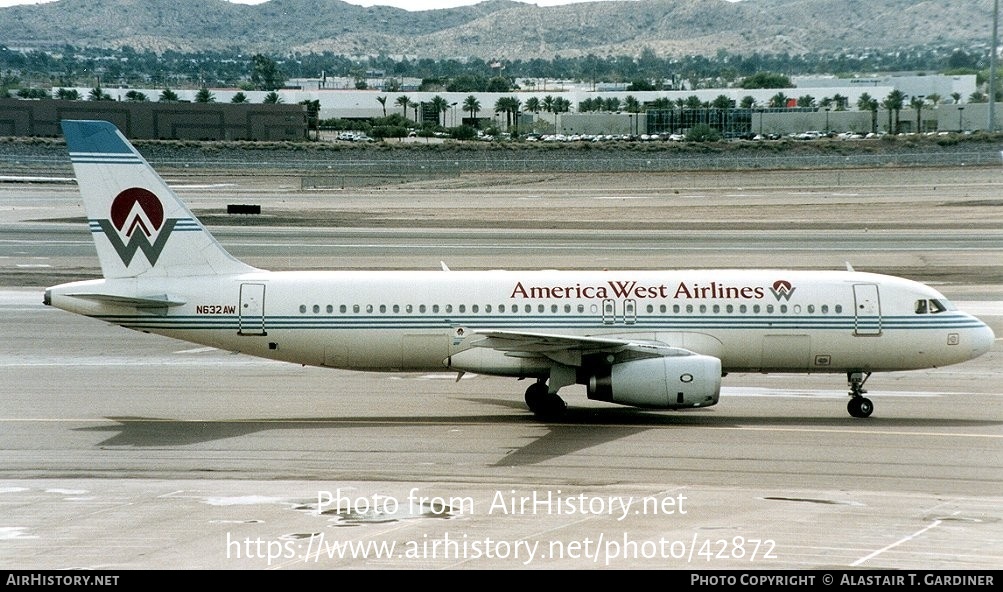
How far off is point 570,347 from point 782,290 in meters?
6.13

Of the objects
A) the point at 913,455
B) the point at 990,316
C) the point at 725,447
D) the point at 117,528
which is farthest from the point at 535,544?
the point at 990,316

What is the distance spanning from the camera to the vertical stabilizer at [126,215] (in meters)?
32.5

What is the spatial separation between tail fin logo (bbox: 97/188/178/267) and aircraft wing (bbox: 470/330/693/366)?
28.8 ft

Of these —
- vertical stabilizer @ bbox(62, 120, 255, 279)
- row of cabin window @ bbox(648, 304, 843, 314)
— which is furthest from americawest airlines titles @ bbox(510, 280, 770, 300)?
vertical stabilizer @ bbox(62, 120, 255, 279)

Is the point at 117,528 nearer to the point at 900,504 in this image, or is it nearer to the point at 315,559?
the point at 315,559

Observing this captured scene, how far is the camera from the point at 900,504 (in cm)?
2303

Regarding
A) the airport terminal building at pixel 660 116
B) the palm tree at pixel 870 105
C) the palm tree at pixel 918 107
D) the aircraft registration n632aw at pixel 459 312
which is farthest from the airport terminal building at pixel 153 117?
the aircraft registration n632aw at pixel 459 312

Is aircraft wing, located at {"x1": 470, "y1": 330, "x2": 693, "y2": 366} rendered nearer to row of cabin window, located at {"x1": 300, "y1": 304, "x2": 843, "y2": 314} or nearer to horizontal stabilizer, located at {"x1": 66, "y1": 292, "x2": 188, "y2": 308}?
row of cabin window, located at {"x1": 300, "y1": 304, "x2": 843, "y2": 314}

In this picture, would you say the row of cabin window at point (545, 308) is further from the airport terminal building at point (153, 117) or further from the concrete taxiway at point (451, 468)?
the airport terminal building at point (153, 117)

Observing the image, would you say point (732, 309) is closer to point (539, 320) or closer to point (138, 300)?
point (539, 320)

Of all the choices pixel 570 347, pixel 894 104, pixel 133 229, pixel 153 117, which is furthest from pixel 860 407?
pixel 894 104

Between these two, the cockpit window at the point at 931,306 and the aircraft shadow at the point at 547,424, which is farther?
the cockpit window at the point at 931,306

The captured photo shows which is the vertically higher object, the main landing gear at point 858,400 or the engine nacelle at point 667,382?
the engine nacelle at point 667,382

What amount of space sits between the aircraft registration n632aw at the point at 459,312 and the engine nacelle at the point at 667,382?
1.62 meters
